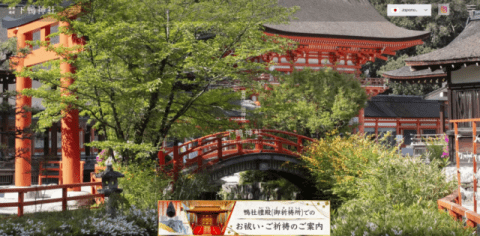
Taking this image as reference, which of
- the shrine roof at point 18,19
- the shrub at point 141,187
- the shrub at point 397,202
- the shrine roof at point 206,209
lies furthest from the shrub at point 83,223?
the shrine roof at point 18,19

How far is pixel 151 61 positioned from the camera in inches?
556

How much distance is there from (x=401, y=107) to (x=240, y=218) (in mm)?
32997

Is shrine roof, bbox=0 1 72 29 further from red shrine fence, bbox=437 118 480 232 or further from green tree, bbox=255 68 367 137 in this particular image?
red shrine fence, bbox=437 118 480 232

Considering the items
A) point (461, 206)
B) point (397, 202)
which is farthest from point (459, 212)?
point (397, 202)

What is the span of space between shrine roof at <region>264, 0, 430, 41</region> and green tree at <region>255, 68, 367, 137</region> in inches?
196

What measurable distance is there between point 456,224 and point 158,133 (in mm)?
9086

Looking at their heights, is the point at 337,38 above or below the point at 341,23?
below

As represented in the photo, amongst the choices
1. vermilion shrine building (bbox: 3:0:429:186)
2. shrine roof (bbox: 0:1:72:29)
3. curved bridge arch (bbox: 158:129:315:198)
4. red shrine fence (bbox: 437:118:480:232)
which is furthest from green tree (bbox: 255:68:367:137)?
red shrine fence (bbox: 437:118:480:232)

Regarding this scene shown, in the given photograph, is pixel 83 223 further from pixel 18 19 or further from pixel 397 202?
pixel 18 19

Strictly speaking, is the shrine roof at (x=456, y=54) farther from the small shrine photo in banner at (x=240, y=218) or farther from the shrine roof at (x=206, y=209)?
the shrine roof at (x=206, y=209)

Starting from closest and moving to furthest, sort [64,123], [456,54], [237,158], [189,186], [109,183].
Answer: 1. [109,183]
2. [189,186]
3. [64,123]
4. [237,158]
5. [456,54]

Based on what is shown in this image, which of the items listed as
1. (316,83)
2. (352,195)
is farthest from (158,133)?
(316,83)

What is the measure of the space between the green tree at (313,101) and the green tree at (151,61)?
558 cm

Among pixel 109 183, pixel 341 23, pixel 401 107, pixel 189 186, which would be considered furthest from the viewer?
pixel 401 107
